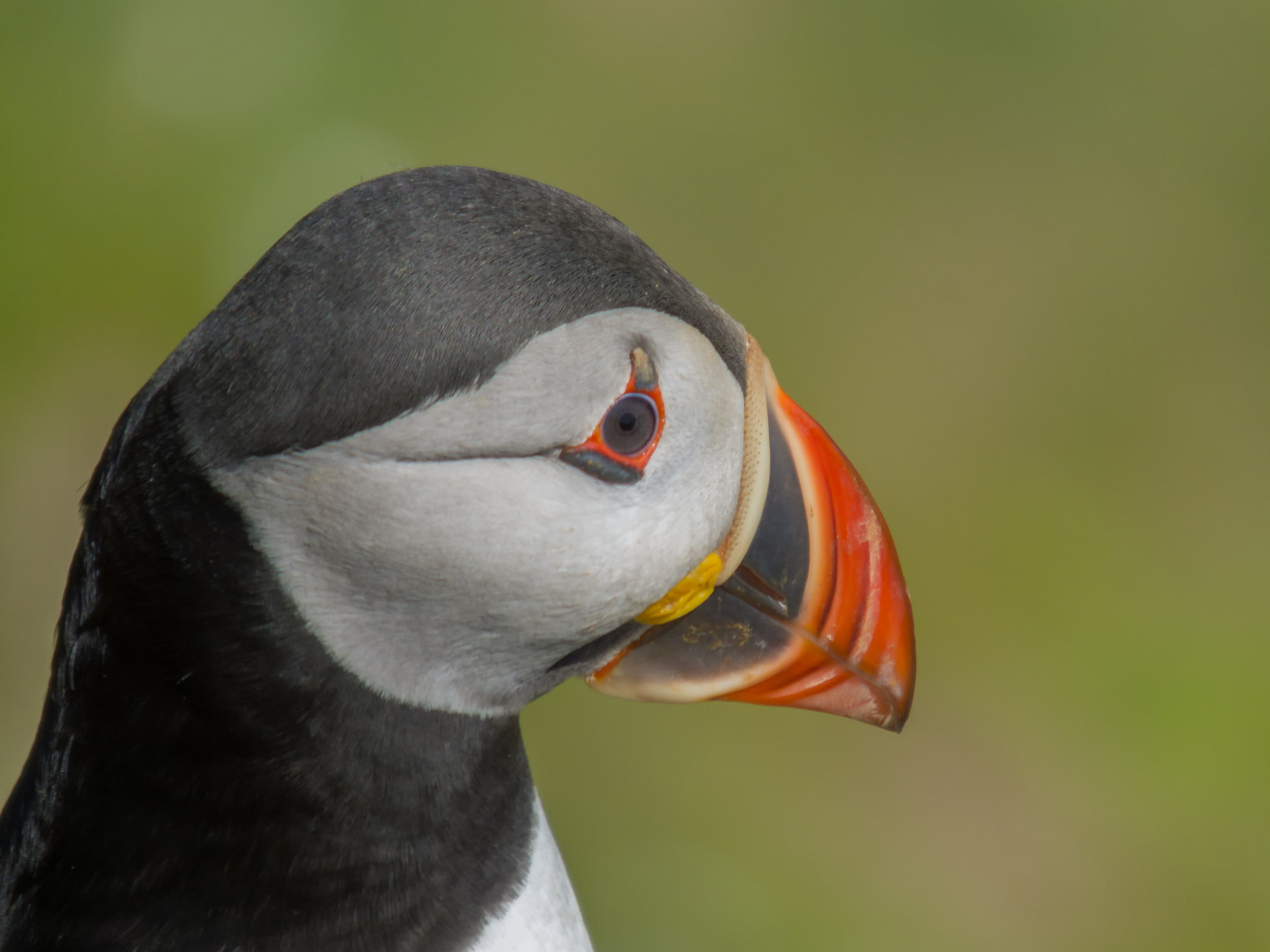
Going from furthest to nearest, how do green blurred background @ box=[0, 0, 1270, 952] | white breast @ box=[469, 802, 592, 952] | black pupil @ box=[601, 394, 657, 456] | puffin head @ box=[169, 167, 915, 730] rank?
1. green blurred background @ box=[0, 0, 1270, 952]
2. white breast @ box=[469, 802, 592, 952]
3. black pupil @ box=[601, 394, 657, 456]
4. puffin head @ box=[169, 167, 915, 730]

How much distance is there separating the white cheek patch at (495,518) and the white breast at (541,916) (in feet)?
0.91

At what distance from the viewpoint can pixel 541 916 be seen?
1.45 metres

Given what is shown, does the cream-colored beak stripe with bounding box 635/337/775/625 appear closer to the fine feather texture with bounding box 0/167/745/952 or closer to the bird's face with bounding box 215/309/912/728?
the bird's face with bounding box 215/309/912/728

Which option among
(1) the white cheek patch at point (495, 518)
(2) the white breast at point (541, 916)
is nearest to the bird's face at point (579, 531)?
(1) the white cheek patch at point (495, 518)

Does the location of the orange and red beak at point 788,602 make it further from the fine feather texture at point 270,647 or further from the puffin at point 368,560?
the fine feather texture at point 270,647

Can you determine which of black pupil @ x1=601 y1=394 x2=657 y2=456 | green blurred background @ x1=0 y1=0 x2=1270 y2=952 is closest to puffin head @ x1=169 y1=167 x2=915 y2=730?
black pupil @ x1=601 y1=394 x2=657 y2=456

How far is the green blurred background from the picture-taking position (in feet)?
11.2

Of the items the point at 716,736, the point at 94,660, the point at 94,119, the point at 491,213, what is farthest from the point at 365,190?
the point at 94,119

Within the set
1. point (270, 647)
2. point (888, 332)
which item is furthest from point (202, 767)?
point (888, 332)

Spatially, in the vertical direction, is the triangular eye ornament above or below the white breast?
above

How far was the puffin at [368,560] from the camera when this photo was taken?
111 cm

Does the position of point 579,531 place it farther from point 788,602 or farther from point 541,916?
point 541,916

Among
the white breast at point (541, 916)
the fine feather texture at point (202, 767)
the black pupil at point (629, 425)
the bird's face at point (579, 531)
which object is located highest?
the black pupil at point (629, 425)

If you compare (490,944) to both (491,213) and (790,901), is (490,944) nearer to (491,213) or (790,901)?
(491,213)
